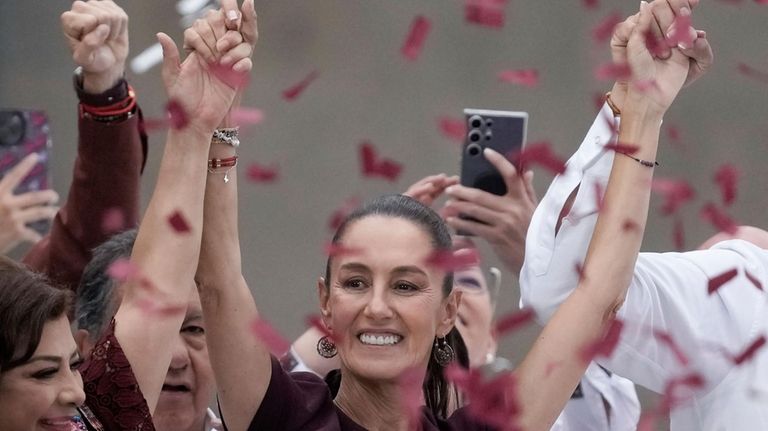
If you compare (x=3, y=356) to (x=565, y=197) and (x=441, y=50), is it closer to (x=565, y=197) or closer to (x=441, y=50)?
(x=565, y=197)

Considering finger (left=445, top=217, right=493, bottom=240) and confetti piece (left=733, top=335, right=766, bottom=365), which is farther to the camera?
finger (left=445, top=217, right=493, bottom=240)

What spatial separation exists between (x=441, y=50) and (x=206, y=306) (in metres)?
3.14

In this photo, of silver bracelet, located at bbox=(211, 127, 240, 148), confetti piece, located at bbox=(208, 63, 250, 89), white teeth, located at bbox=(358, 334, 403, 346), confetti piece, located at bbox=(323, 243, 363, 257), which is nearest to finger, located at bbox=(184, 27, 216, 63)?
confetti piece, located at bbox=(208, 63, 250, 89)

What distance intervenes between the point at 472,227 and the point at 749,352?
0.70 m

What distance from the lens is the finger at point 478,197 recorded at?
12.0 feet

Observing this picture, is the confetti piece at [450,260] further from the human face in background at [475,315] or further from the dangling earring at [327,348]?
the human face in background at [475,315]

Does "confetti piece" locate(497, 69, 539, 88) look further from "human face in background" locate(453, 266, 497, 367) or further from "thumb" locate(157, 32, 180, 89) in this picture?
"thumb" locate(157, 32, 180, 89)

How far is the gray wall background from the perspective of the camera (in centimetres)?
583

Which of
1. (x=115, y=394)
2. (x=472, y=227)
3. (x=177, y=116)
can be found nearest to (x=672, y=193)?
(x=472, y=227)

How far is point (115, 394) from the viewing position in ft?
9.14

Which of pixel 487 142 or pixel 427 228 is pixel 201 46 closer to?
pixel 427 228

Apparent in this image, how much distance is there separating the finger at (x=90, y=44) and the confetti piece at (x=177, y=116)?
537mm

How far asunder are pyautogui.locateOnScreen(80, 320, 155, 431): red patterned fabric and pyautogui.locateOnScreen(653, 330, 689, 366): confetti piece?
0.92m

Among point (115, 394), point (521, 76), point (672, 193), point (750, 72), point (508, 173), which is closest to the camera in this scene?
point (115, 394)
